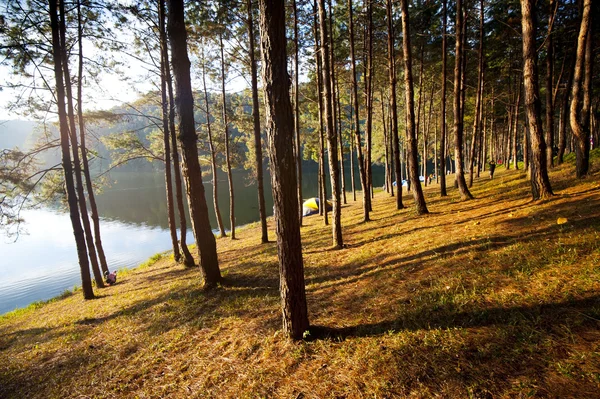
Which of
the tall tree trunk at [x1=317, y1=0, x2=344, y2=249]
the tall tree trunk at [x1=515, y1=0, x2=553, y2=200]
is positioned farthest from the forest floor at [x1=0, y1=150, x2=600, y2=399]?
the tall tree trunk at [x1=317, y1=0, x2=344, y2=249]

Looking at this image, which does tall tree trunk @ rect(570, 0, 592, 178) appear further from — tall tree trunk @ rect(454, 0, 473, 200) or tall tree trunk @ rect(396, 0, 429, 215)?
tall tree trunk @ rect(396, 0, 429, 215)

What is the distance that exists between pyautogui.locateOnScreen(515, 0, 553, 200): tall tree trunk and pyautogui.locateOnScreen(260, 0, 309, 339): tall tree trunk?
753cm

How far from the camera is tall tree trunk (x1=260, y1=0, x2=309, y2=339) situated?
3.19 m

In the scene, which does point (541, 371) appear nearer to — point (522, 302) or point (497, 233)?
point (522, 302)

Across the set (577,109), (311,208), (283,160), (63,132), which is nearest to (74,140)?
(63,132)

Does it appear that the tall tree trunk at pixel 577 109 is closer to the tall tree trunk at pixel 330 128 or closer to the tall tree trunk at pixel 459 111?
the tall tree trunk at pixel 459 111

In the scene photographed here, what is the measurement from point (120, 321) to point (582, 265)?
9.06 m

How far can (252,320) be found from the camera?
4832 mm

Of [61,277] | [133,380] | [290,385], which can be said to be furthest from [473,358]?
[61,277]

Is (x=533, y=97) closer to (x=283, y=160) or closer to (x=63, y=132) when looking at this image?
(x=283, y=160)

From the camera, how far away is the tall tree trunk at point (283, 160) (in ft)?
10.5

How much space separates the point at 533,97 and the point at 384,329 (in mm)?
7687

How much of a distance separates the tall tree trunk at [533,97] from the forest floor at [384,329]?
0.94m

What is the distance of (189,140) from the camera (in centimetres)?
645
